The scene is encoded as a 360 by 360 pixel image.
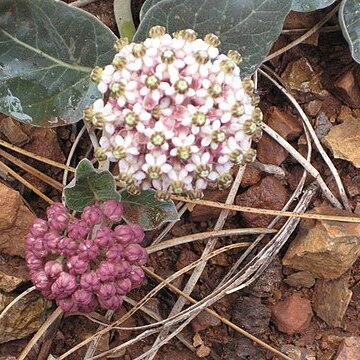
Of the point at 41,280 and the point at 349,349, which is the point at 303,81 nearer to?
the point at 349,349

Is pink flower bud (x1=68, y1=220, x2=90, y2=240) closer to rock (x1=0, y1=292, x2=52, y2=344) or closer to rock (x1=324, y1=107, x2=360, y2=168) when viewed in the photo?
rock (x1=0, y1=292, x2=52, y2=344)

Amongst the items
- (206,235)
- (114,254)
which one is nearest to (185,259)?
(206,235)

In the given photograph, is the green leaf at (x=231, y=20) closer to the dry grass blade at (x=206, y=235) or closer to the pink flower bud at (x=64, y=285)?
the dry grass blade at (x=206, y=235)

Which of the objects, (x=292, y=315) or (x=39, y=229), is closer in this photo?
(x=39, y=229)

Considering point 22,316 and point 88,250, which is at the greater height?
point 88,250

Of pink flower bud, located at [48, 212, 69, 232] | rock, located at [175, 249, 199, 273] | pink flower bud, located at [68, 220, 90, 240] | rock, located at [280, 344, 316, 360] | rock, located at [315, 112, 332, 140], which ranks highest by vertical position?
pink flower bud, located at [68, 220, 90, 240]

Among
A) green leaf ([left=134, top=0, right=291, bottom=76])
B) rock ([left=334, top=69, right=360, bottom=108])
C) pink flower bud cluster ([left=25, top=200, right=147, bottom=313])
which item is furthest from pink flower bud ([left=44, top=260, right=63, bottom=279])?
rock ([left=334, top=69, right=360, bottom=108])
